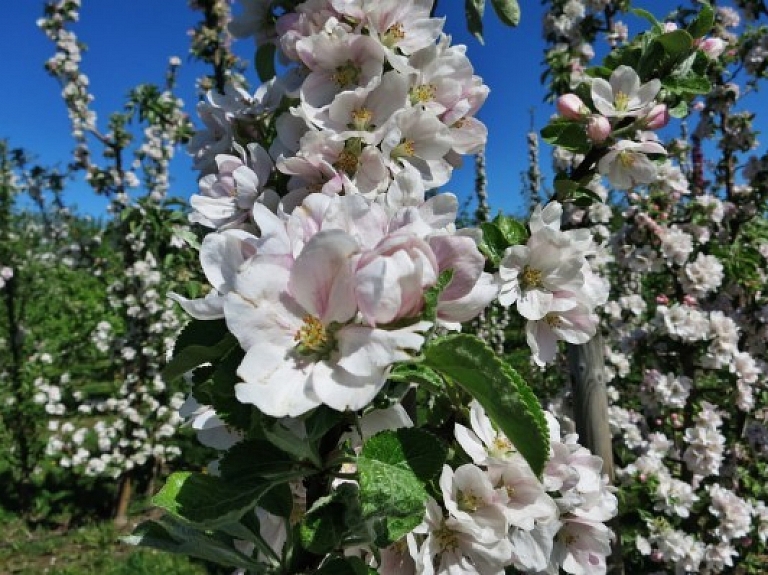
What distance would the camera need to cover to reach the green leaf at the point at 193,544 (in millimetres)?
906

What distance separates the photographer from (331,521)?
812mm

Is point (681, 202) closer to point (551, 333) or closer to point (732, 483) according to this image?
point (732, 483)

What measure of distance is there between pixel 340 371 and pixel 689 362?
3.84 meters

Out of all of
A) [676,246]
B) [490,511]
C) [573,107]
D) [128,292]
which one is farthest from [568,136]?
[128,292]

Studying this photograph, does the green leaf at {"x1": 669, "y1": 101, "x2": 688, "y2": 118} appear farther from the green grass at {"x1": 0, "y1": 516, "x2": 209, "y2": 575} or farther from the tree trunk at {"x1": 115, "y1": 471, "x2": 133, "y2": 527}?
the tree trunk at {"x1": 115, "y1": 471, "x2": 133, "y2": 527}

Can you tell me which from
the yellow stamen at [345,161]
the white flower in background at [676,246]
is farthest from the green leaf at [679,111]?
the white flower in background at [676,246]

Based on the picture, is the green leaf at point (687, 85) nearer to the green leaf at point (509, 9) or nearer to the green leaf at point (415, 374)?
the green leaf at point (509, 9)

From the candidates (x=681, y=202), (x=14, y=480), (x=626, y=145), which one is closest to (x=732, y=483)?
(x=681, y=202)

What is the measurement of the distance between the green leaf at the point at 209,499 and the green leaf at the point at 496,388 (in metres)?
0.31

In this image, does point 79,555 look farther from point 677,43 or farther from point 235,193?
point 677,43

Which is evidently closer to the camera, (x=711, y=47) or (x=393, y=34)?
(x=393, y=34)

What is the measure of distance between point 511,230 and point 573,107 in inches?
13.1

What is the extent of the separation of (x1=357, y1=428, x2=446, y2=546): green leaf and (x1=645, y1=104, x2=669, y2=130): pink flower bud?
82 centimetres

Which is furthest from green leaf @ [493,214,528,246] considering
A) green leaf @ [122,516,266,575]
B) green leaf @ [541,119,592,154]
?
green leaf @ [122,516,266,575]
